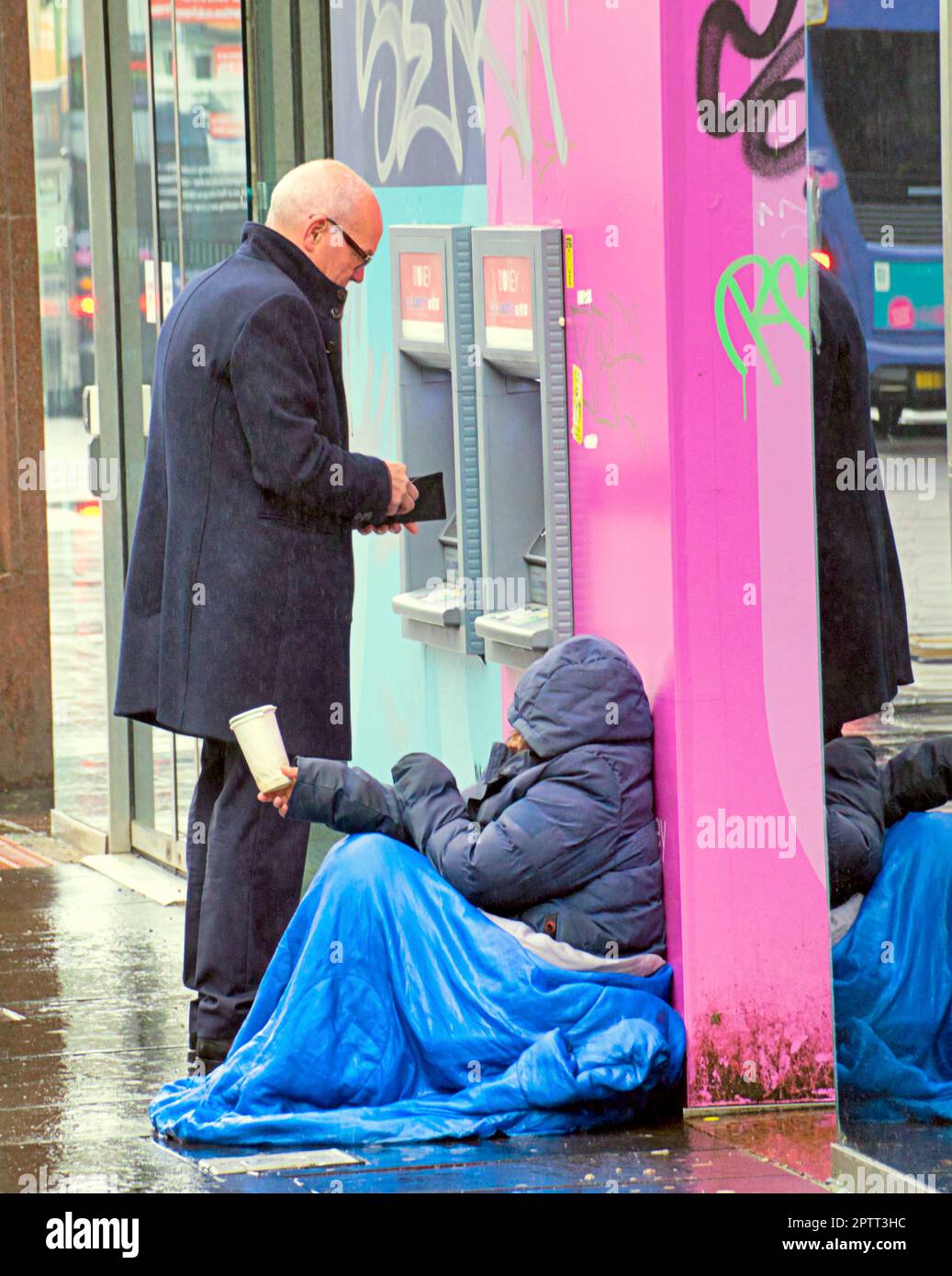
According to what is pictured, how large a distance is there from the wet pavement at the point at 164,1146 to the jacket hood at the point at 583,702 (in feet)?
2.59

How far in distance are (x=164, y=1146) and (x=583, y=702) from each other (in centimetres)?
121

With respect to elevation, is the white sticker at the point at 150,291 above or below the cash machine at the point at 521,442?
above

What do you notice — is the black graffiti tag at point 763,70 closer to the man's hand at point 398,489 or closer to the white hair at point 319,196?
the white hair at point 319,196

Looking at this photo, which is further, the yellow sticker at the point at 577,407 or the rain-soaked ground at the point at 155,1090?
the yellow sticker at the point at 577,407

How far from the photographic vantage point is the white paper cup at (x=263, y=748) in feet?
16.8

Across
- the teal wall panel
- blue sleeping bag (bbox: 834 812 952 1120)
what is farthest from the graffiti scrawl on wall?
blue sleeping bag (bbox: 834 812 952 1120)

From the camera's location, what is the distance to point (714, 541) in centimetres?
506

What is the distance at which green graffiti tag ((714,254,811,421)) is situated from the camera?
16.5 ft

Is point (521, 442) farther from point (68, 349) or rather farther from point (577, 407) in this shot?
point (68, 349)

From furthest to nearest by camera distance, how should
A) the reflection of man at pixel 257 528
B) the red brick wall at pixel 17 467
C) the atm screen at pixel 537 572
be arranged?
the red brick wall at pixel 17 467 → the atm screen at pixel 537 572 → the reflection of man at pixel 257 528

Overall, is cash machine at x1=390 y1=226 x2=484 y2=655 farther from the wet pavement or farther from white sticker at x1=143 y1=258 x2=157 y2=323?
white sticker at x1=143 y1=258 x2=157 y2=323

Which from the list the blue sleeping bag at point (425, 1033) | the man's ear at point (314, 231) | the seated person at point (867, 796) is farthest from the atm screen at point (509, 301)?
the seated person at point (867, 796)

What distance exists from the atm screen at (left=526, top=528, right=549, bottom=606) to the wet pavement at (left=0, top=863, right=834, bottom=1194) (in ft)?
4.31
